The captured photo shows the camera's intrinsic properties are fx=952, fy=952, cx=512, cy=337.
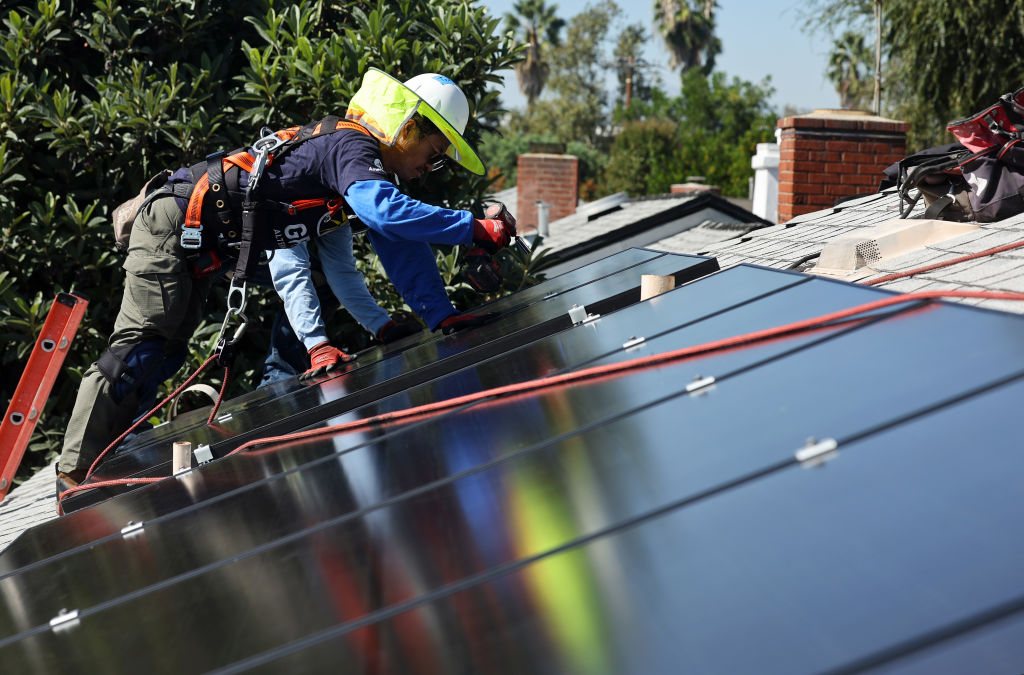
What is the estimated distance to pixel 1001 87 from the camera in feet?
66.0

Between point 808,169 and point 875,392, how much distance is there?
9.50 metres

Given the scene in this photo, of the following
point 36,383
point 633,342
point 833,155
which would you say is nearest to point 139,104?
point 36,383

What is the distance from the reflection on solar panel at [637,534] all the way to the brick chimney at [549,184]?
21165 mm

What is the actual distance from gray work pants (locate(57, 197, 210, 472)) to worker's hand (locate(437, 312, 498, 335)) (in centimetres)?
130

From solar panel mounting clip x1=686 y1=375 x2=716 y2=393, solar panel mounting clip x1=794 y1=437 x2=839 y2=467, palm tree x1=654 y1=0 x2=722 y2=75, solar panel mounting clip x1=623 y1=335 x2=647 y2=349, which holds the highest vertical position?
palm tree x1=654 y1=0 x2=722 y2=75

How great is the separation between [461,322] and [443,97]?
1.14 m

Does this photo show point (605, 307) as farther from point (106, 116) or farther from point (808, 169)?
point (808, 169)

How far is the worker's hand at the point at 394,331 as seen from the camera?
563 centimetres

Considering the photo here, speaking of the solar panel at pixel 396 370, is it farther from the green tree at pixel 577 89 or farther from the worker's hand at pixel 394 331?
the green tree at pixel 577 89

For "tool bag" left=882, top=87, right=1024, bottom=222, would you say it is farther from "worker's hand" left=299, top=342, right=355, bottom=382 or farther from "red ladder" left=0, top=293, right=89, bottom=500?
"red ladder" left=0, top=293, right=89, bottom=500

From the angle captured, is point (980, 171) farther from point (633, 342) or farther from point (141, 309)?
point (141, 309)

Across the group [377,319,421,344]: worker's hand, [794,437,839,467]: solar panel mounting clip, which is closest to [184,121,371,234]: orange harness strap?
[377,319,421,344]: worker's hand

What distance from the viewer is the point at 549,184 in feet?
78.7

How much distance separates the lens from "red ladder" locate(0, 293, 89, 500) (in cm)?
508
